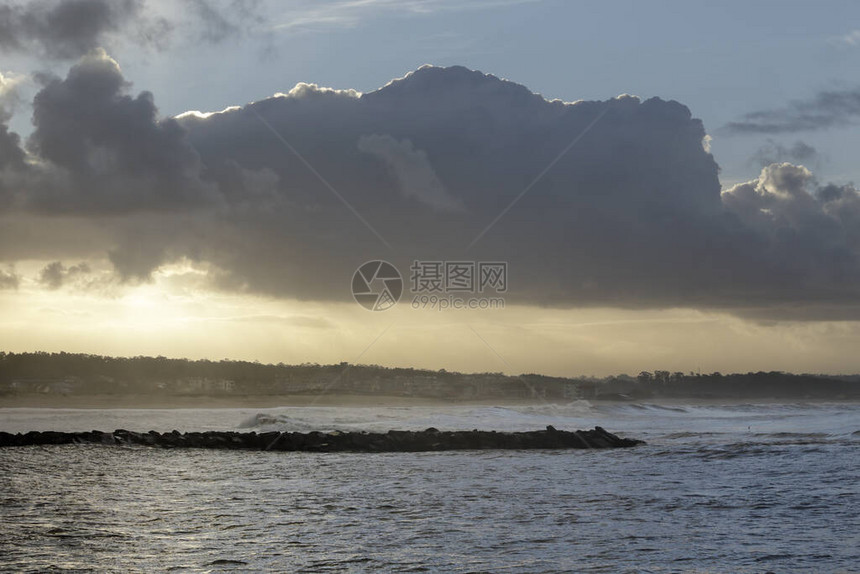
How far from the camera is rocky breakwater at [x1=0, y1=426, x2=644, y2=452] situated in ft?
120

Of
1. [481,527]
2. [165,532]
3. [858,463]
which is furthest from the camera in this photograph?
[858,463]

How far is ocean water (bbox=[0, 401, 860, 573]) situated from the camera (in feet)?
45.3

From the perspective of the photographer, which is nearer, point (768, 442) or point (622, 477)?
point (622, 477)

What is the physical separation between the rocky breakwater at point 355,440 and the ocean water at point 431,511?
2.56m

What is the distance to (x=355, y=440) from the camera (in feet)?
124

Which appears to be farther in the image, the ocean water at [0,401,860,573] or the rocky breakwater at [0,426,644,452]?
the rocky breakwater at [0,426,644,452]

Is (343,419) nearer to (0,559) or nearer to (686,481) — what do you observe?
(686,481)

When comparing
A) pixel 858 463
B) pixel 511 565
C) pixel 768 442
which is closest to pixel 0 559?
pixel 511 565

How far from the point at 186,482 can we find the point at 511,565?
12.8 m

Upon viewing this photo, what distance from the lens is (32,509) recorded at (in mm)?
17781

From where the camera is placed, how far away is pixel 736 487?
2336 centimetres

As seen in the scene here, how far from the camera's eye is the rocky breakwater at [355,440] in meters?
36.5

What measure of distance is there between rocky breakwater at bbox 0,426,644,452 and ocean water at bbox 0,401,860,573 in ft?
8.40

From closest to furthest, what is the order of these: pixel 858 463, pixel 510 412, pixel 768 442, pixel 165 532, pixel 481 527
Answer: pixel 165 532 < pixel 481 527 < pixel 858 463 < pixel 768 442 < pixel 510 412
